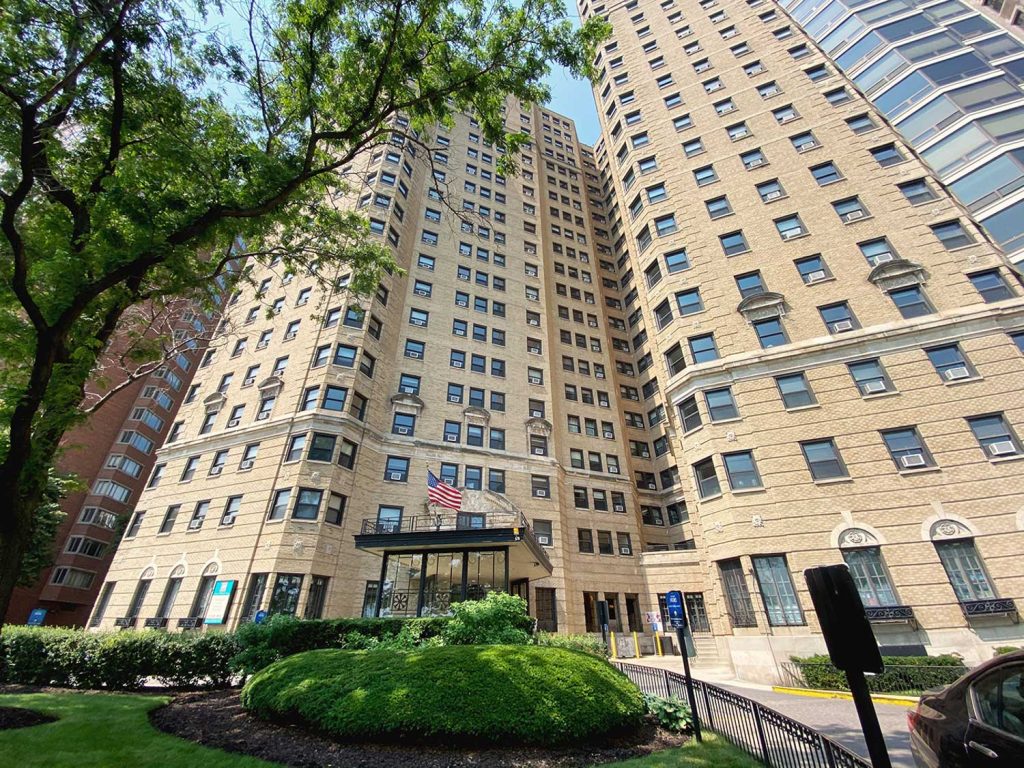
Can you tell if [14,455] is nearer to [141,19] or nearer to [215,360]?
[141,19]

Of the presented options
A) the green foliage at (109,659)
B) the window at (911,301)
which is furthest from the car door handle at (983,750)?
the window at (911,301)

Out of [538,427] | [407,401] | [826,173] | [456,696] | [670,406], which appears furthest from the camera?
[538,427]

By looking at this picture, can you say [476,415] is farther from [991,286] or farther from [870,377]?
[991,286]

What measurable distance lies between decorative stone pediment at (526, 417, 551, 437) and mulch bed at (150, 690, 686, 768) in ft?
77.0

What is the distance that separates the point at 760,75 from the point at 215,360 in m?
44.4

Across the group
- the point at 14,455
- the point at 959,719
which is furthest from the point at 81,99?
the point at 959,719

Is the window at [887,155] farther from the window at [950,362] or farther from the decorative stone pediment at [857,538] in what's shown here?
the decorative stone pediment at [857,538]

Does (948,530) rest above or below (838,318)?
below

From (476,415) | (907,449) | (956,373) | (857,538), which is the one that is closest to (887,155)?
(956,373)

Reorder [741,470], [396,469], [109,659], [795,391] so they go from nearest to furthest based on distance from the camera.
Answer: [109,659]
[741,470]
[795,391]
[396,469]

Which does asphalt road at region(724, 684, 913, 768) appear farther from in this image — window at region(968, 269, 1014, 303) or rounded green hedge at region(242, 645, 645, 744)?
window at region(968, 269, 1014, 303)

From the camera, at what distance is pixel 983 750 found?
11.6ft

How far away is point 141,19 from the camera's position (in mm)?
8922

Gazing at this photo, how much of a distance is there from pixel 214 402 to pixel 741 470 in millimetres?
32335
